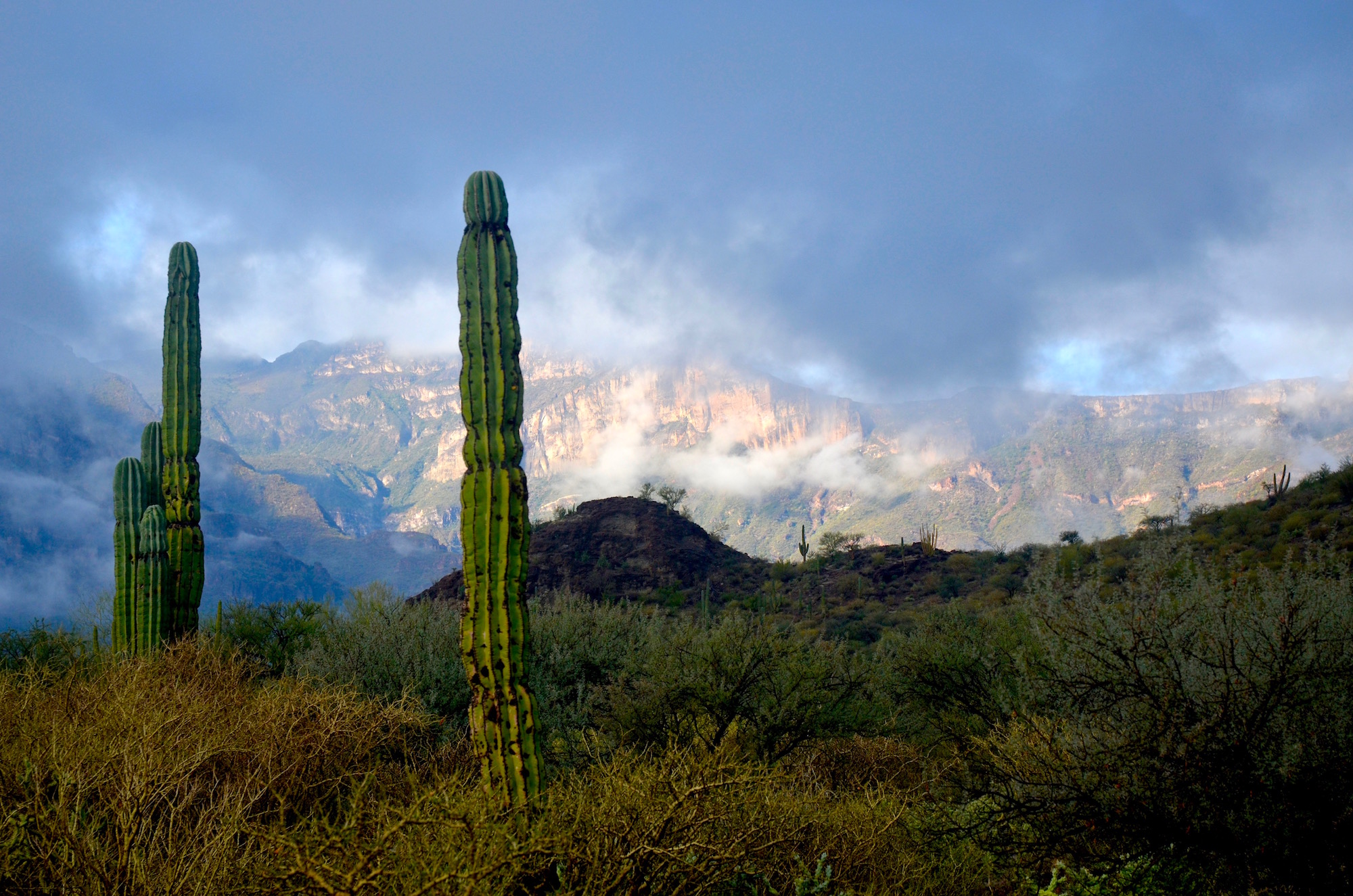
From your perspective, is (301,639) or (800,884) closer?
(800,884)

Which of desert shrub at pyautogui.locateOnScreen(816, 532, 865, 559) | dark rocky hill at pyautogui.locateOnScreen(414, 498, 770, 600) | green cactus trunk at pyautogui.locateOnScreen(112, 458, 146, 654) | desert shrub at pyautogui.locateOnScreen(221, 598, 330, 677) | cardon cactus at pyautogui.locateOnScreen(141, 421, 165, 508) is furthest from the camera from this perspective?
desert shrub at pyautogui.locateOnScreen(816, 532, 865, 559)

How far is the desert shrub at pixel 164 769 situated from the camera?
11.5 feet

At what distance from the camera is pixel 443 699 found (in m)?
10.7

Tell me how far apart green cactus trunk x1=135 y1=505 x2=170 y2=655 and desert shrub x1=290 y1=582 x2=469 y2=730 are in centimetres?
187

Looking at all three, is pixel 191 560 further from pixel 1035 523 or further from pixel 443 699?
pixel 1035 523

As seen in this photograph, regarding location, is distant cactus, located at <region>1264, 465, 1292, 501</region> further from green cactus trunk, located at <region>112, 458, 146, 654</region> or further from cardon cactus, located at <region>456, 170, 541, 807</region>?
green cactus trunk, located at <region>112, 458, 146, 654</region>

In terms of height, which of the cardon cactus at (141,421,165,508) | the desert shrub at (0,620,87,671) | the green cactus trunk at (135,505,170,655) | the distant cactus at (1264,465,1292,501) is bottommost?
the desert shrub at (0,620,87,671)

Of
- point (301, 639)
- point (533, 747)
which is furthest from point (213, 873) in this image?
point (301, 639)

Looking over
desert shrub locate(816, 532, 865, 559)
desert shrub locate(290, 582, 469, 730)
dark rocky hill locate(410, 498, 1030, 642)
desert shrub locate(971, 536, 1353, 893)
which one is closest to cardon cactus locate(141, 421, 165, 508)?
desert shrub locate(290, 582, 469, 730)

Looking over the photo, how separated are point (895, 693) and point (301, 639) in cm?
1101

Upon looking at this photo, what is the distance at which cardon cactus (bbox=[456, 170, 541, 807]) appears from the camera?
230 inches

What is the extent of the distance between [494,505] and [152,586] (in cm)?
736

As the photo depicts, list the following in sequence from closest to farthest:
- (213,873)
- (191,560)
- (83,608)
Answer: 1. (213,873)
2. (191,560)
3. (83,608)

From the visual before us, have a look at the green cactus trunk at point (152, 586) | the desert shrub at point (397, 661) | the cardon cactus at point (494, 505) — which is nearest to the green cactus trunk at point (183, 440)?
the green cactus trunk at point (152, 586)
